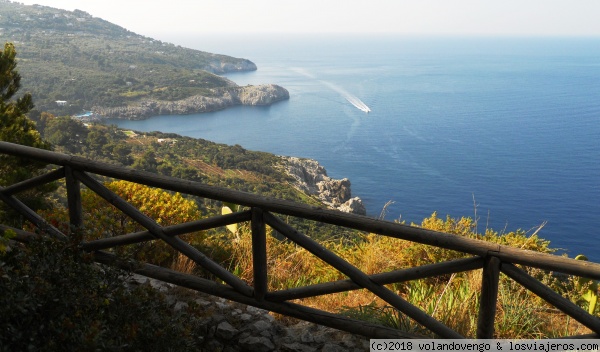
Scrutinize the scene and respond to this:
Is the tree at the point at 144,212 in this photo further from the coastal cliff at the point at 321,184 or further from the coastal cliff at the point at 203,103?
the coastal cliff at the point at 203,103

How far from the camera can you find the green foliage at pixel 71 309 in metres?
1.55

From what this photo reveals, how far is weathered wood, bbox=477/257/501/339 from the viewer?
6.68 ft

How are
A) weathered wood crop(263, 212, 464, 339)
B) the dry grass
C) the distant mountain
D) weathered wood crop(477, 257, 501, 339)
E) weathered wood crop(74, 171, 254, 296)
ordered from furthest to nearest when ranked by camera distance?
1. the distant mountain
2. the dry grass
3. weathered wood crop(74, 171, 254, 296)
4. weathered wood crop(263, 212, 464, 339)
5. weathered wood crop(477, 257, 501, 339)

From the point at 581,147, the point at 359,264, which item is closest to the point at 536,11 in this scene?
the point at 581,147

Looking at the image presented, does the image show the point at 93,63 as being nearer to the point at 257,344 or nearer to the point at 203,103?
the point at 203,103

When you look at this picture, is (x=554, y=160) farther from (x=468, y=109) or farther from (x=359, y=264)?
(x=359, y=264)

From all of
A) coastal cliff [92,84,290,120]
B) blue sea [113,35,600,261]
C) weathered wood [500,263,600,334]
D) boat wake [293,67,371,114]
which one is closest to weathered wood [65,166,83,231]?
weathered wood [500,263,600,334]

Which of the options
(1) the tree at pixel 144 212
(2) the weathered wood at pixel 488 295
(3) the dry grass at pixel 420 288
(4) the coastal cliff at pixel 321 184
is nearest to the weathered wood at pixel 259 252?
(3) the dry grass at pixel 420 288

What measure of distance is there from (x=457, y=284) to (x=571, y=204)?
180 ft

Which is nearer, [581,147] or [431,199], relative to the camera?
[431,199]

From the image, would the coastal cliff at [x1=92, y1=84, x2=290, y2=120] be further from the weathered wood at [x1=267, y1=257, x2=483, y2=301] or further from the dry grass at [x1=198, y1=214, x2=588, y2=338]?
the weathered wood at [x1=267, y1=257, x2=483, y2=301]

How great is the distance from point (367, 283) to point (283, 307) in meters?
0.53

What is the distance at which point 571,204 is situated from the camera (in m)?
52.0

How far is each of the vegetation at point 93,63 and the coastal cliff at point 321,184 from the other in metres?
31.8
